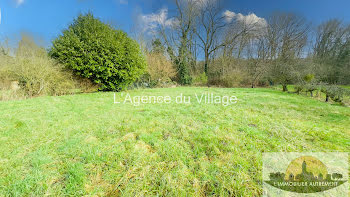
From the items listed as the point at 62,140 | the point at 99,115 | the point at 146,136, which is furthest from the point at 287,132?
the point at 99,115

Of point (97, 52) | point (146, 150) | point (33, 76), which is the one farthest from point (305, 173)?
point (33, 76)

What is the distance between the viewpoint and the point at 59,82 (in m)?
5.87

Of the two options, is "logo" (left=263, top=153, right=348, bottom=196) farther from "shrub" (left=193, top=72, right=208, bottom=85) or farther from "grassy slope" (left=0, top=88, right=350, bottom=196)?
"shrub" (left=193, top=72, right=208, bottom=85)

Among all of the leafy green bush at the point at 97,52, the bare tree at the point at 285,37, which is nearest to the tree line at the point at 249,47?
the bare tree at the point at 285,37

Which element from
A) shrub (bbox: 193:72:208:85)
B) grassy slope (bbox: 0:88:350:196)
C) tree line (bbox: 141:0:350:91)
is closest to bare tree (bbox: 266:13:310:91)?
tree line (bbox: 141:0:350:91)

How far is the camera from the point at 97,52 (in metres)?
6.02

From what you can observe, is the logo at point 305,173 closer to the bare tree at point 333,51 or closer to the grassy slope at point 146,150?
the grassy slope at point 146,150

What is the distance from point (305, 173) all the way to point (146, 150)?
1934 mm

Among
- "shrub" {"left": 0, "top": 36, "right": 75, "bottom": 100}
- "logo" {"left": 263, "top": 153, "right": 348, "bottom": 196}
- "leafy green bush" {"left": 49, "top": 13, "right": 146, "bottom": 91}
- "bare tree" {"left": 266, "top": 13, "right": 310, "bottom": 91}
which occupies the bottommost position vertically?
"logo" {"left": 263, "top": 153, "right": 348, "bottom": 196}

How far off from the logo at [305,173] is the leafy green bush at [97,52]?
283 inches

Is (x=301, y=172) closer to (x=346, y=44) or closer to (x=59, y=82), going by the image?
(x=59, y=82)

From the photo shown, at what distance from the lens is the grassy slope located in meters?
1.17

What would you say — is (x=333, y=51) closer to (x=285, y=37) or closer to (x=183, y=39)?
(x=285, y=37)

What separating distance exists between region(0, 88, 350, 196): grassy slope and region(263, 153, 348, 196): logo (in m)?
0.12
